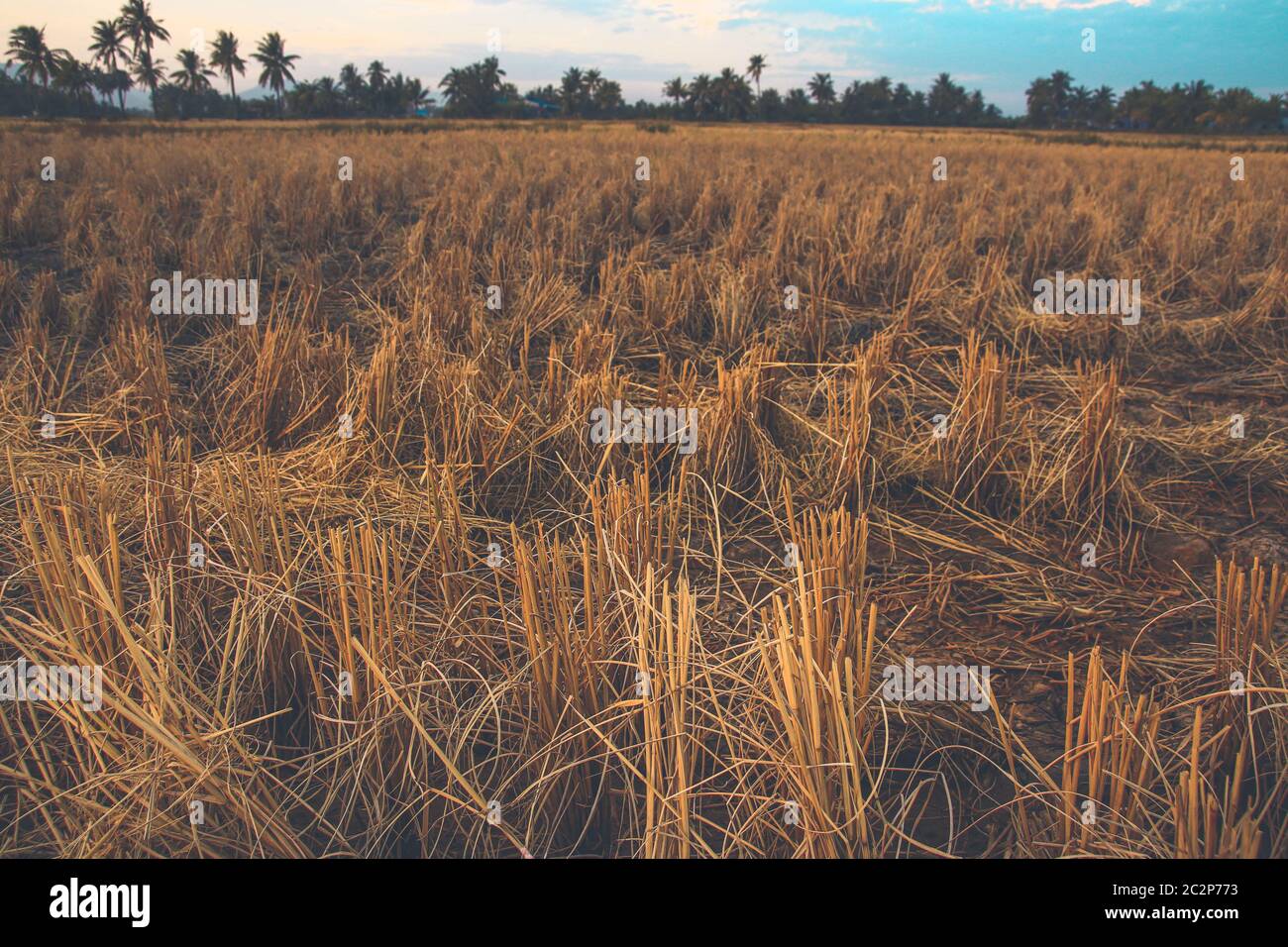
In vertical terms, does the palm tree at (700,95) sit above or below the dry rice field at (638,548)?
above

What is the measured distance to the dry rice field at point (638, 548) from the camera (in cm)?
150

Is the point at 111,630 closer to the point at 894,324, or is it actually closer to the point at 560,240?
the point at 894,324

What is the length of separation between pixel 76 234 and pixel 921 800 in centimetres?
652

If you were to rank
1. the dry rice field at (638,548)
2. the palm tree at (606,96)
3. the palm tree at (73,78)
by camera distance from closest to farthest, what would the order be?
the dry rice field at (638,548), the palm tree at (73,78), the palm tree at (606,96)

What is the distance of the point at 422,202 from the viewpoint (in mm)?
6828

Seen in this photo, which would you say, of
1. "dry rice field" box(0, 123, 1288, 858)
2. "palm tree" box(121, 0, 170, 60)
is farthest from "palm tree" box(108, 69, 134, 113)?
"dry rice field" box(0, 123, 1288, 858)

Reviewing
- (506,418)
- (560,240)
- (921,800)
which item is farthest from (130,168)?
(921,800)

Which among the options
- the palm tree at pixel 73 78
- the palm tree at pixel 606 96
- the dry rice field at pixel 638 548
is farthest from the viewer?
the palm tree at pixel 606 96

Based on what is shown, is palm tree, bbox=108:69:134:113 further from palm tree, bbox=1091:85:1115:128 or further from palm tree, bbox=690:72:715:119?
palm tree, bbox=1091:85:1115:128

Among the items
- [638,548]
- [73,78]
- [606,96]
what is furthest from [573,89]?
[638,548]

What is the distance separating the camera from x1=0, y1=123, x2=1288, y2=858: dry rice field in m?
1.50

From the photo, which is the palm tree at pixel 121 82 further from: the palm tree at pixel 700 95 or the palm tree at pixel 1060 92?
the palm tree at pixel 1060 92

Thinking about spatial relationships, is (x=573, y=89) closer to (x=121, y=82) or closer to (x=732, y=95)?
(x=732, y=95)

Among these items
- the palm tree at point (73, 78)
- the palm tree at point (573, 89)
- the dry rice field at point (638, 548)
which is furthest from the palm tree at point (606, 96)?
the dry rice field at point (638, 548)
